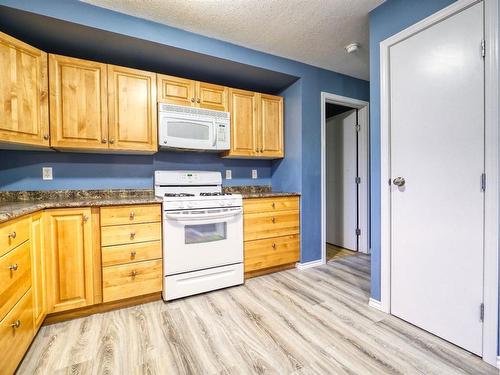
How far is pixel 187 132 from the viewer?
2467 millimetres

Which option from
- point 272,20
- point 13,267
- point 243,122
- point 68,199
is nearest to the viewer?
point 13,267

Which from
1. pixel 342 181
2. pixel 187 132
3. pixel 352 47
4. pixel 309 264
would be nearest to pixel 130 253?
pixel 187 132

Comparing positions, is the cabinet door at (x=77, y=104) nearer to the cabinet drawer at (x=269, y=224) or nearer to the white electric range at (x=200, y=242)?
the white electric range at (x=200, y=242)

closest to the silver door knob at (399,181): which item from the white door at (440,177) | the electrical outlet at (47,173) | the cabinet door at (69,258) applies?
the white door at (440,177)

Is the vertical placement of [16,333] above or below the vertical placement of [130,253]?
below

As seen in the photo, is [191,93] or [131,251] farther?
[191,93]

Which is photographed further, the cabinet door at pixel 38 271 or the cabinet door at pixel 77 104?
the cabinet door at pixel 77 104

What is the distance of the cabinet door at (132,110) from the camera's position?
2158 mm

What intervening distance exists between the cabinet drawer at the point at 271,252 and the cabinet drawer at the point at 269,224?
0.19 ft

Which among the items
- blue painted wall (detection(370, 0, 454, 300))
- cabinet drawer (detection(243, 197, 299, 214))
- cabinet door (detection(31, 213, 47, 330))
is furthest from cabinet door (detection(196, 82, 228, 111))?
cabinet door (detection(31, 213, 47, 330))

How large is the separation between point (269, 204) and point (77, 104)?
78.1 inches

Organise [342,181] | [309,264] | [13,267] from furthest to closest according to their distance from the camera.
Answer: [342,181] < [309,264] < [13,267]

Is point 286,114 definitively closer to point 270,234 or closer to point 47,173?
point 270,234

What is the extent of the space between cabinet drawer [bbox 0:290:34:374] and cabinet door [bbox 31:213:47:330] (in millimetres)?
88
